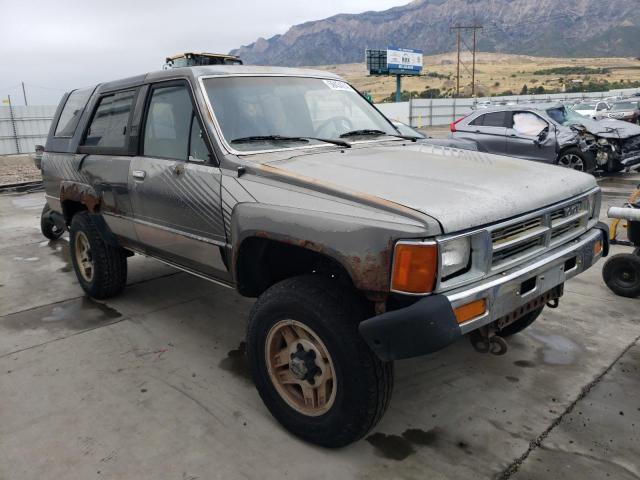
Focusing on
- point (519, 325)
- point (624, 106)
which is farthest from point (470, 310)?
point (624, 106)

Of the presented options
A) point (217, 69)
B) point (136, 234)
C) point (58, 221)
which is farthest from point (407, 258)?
point (58, 221)

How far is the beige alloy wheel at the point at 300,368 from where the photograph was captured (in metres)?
2.68

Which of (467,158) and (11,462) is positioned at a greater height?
(467,158)

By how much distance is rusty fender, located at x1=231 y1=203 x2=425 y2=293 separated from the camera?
90.7 inches

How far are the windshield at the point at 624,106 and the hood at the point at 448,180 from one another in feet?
70.9

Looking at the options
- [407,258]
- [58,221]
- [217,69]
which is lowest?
[58,221]

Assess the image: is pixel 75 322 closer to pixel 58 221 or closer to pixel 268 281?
pixel 58 221

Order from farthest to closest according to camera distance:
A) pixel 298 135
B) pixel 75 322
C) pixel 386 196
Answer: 1. pixel 75 322
2. pixel 298 135
3. pixel 386 196

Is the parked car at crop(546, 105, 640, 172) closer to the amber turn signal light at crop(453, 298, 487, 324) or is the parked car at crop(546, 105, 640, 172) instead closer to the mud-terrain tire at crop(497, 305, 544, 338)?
the mud-terrain tire at crop(497, 305, 544, 338)

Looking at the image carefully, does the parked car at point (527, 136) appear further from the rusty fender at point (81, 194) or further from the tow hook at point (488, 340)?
the tow hook at point (488, 340)

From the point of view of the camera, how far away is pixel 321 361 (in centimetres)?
268

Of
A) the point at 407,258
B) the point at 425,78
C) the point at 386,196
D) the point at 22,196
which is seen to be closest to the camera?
the point at 407,258

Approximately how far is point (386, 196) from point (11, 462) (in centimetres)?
230

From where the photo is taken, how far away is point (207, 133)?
A: 3.27 m
